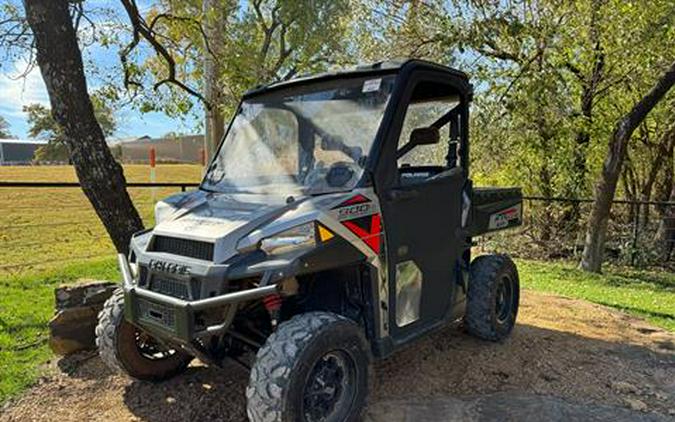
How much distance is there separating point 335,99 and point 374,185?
68 centimetres

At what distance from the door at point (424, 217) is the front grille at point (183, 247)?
1041mm

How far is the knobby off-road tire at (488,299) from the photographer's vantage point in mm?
4180

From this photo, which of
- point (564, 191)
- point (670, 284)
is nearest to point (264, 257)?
point (670, 284)

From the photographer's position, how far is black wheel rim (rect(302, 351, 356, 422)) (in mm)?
2596

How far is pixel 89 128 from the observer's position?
4.51m

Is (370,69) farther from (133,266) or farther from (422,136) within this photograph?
(133,266)

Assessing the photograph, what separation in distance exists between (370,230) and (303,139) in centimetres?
80

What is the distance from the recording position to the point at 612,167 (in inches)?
342

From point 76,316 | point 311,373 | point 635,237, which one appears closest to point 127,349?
point 76,316

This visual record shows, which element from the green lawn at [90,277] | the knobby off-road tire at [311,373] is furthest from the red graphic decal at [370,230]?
the green lawn at [90,277]

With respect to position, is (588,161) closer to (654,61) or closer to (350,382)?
(654,61)

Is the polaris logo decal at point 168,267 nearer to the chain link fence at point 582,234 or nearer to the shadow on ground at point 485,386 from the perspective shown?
the shadow on ground at point 485,386

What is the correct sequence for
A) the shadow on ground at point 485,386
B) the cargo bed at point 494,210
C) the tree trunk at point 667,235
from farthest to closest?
1. the tree trunk at point 667,235
2. the cargo bed at point 494,210
3. the shadow on ground at point 485,386

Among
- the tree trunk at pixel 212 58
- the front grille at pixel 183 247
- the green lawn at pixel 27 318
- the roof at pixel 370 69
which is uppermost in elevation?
the tree trunk at pixel 212 58
